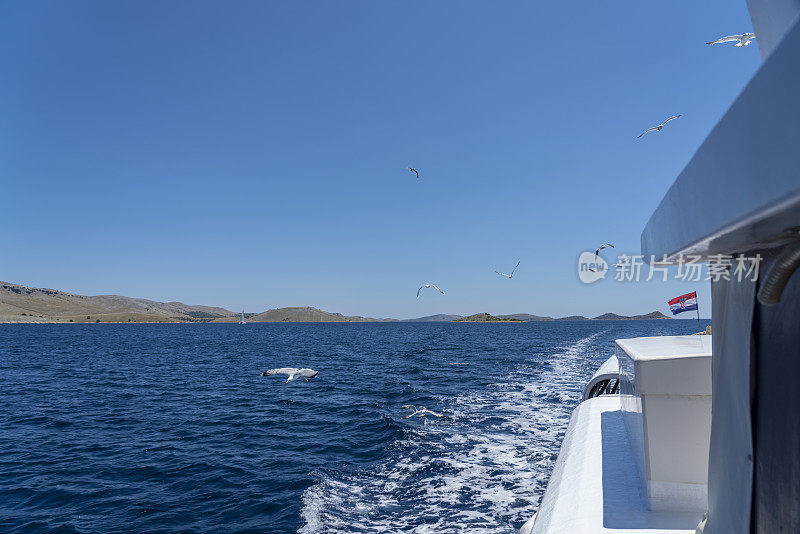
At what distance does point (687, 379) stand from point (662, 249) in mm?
2575

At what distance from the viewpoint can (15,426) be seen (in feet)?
62.3

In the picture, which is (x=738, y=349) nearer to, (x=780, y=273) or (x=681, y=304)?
(x=780, y=273)

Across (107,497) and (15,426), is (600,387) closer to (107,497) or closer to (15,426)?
(107,497)

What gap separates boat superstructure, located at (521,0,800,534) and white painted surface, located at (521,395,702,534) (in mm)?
24

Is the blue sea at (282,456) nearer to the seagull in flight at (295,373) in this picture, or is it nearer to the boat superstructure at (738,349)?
the seagull in flight at (295,373)

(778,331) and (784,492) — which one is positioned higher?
(778,331)

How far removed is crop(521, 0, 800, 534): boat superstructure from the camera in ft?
2.92

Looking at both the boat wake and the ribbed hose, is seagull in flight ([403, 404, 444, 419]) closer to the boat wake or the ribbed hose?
the boat wake

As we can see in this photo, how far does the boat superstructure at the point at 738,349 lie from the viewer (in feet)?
2.92

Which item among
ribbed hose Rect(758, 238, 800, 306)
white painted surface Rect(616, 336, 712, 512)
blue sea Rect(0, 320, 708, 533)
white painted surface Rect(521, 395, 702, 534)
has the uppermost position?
ribbed hose Rect(758, 238, 800, 306)

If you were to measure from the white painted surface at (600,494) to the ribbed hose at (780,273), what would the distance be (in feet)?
10.3

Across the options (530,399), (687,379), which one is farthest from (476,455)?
(687,379)

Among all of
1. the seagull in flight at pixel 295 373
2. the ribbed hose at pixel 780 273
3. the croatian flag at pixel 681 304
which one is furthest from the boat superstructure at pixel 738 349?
the seagull in flight at pixel 295 373

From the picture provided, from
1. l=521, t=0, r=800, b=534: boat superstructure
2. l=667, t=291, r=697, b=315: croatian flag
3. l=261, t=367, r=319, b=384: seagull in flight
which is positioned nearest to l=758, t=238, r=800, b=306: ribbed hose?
l=521, t=0, r=800, b=534: boat superstructure
